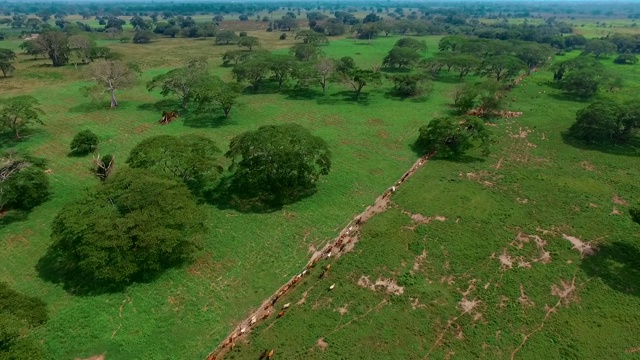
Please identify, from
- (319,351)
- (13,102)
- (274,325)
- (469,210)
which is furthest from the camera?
(13,102)

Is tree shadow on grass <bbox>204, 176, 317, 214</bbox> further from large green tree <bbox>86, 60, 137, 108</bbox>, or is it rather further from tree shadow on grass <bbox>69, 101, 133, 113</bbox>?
large green tree <bbox>86, 60, 137, 108</bbox>

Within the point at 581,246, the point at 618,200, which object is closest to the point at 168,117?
the point at 581,246

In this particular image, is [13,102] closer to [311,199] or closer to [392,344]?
[311,199]

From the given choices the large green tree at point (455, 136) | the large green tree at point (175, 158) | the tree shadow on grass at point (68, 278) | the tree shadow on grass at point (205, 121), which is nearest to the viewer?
the tree shadow on grass at point (68, 278)

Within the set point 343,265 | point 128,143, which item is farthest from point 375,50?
point 343,265

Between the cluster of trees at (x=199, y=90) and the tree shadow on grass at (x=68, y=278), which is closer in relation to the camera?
the tree shadow on grass at (x=68, y=278)

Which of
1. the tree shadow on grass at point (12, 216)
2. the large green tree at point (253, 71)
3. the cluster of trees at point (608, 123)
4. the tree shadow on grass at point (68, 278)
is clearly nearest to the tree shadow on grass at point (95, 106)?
the large green tree at point (253, 71)

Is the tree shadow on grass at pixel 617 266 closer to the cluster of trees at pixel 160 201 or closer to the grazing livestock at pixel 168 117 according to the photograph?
the cluster of trees at pixel 160 201
